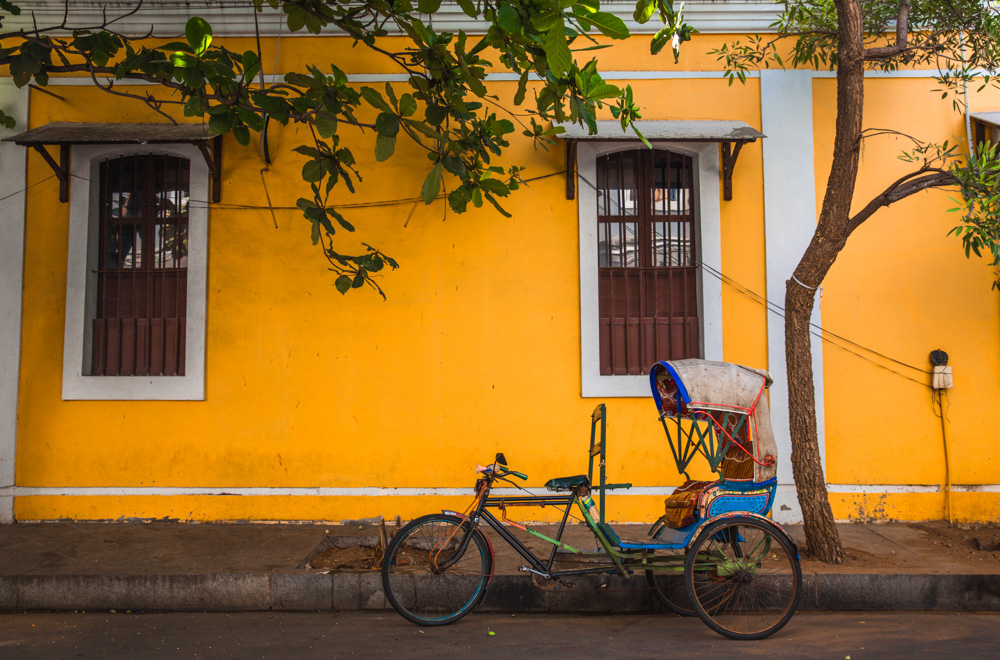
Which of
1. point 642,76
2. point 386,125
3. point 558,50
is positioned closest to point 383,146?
point 386,125

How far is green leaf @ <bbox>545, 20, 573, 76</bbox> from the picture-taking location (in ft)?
9.45

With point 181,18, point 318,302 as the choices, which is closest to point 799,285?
point 318,302

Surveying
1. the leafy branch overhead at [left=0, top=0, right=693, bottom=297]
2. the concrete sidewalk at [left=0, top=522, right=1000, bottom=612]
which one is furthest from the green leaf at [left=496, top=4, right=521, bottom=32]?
the concrete sidewalk at [left=0, top=522, right=1000, bottom=612]

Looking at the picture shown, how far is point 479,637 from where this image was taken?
13.1 ft

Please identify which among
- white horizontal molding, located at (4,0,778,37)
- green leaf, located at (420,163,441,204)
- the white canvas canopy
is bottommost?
the white canvas canopy

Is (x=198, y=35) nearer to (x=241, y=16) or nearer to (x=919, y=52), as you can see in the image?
(x=241, y=16)

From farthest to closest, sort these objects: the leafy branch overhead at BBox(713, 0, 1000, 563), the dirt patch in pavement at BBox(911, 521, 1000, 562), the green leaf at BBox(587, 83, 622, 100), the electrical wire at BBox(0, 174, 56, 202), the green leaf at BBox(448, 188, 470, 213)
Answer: the electrical wire at BBox(0, 174, 56, 202) < the dirt patch in pavement at BBox(911, 521, 1000, 562) < the leafy branch overhead at BBox(713, 0, 1000, 563) < the green leaf at BBox(448, 188, 470, 213) < the green leaf at BBox(587, 83, 622, 100)

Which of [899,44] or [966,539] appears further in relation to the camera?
[966,539]

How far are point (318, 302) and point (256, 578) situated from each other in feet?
8.37

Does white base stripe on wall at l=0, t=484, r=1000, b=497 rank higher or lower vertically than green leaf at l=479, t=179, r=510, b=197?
lower

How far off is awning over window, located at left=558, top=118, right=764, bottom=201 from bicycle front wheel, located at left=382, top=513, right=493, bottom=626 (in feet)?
11.1

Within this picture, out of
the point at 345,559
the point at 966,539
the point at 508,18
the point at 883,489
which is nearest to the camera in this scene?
the point at 508,18

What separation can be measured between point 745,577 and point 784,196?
3.65 m

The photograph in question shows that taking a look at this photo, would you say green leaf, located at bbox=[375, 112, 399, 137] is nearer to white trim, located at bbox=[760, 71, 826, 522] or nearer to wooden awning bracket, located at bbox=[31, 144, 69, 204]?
white trim, located at bbox=[760, 71, 826, 522]
